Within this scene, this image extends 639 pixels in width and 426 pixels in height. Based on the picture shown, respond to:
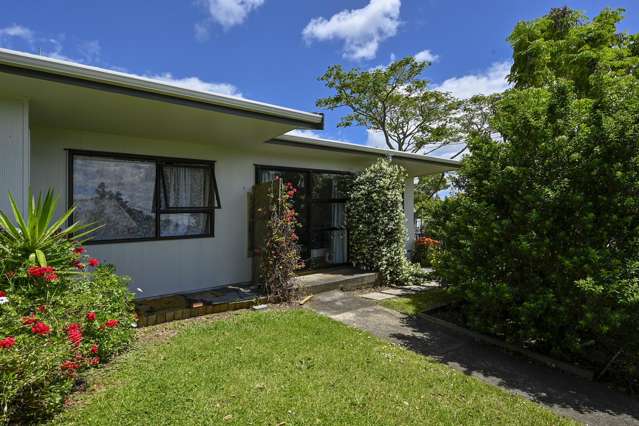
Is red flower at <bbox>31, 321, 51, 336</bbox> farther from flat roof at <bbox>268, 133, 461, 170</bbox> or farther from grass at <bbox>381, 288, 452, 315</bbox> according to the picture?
grass at <bbox>381, 288, 452, 315</bbox>

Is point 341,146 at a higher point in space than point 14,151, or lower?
higher

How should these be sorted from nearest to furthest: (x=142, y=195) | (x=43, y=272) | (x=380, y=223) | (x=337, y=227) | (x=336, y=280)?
(x=43, y=272)
(x=142, y=195)
(x=336, y=280)
(x=380, y=223)
(x=337, y=227)

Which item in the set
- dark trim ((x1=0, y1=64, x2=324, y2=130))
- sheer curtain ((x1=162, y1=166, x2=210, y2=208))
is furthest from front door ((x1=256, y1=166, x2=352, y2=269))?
dark trim ((x1=0, y1=64, x2=324, y2=130))

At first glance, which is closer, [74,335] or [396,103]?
[74,335]

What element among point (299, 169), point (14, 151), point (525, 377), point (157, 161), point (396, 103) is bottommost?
point (525, 377)

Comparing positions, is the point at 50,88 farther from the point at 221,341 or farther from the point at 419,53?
the point at 419,53

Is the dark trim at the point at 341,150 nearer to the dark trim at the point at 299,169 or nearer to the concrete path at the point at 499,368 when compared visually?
the dark trim at the point at 299,169

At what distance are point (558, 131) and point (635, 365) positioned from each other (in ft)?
9.41

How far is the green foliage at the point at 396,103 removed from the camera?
18.0 metres

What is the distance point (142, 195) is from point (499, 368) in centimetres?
595

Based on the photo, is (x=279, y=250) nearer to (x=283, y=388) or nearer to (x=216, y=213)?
(x=216, y=213)

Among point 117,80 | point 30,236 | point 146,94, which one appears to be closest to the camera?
point 30,236

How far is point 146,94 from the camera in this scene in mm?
3764

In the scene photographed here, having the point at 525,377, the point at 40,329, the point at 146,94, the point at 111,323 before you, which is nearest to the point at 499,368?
the point at 525,377
